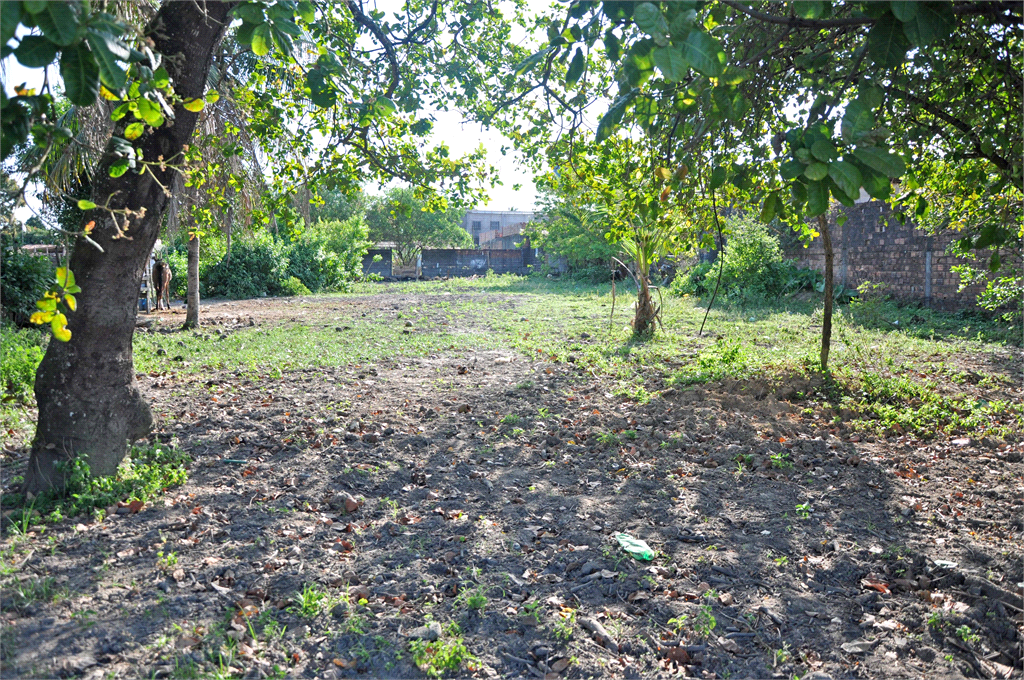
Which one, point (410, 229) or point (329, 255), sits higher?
point (410, 229)

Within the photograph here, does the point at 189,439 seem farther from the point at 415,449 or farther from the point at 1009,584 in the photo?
the point at 1009,584

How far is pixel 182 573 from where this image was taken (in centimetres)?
314

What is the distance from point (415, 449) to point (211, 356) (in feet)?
16.2

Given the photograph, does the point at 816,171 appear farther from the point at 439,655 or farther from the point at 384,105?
the point at 384,105

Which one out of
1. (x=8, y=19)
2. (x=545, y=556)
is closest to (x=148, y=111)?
(x=8, y=19)

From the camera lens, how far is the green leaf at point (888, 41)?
104 inches

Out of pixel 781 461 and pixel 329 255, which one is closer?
pixel 781 461

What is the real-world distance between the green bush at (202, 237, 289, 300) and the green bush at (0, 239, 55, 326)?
10.3 meters

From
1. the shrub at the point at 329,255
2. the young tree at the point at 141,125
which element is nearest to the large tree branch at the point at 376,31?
the young tree at the point at 141,125

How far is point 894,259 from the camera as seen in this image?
13672 millimetres

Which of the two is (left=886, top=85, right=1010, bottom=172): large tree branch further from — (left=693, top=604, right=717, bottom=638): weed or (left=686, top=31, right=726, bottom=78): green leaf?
(left=693, top=604, right=717, bottom=638): weed

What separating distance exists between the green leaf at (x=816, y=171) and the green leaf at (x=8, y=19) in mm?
2247

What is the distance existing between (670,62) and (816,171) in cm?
59

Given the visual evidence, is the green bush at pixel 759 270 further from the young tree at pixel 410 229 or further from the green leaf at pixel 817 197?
the young tree at pixel 410 229
